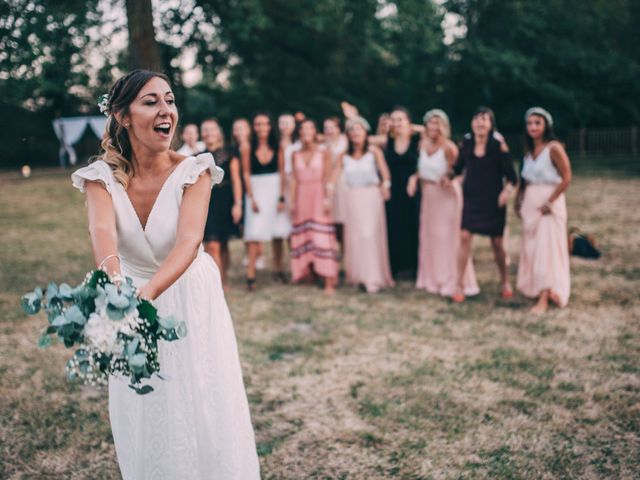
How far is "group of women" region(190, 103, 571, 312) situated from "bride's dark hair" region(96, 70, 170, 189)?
4.95 metres

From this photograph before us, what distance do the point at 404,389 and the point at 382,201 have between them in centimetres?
372

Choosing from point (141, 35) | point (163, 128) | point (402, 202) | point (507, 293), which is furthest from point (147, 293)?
point (402, 202)

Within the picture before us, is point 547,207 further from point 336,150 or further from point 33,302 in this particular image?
point 33,302

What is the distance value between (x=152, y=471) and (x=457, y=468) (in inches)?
71.7

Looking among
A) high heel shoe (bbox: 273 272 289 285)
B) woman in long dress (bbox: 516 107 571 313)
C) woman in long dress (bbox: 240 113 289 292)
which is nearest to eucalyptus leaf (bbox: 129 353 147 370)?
woman in long dress (bbox: 516 107 571 313)

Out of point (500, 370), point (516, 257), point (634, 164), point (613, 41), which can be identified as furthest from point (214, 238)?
point (613, 41)

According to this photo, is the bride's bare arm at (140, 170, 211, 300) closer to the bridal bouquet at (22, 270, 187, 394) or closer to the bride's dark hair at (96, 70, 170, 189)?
the bridal bouquet at (22, 270, 187, 394)

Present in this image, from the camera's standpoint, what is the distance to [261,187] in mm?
7871

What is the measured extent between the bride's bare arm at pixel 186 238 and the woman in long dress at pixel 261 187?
5407 millimetres

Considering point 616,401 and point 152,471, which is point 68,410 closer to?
point 152,471

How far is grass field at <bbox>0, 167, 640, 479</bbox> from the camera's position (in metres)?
3.52

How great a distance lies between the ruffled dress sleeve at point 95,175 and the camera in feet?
7.45

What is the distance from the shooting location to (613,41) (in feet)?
107

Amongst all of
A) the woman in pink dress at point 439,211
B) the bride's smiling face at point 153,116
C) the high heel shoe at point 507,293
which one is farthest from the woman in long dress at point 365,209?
the bride's smiling face at point 153,116
